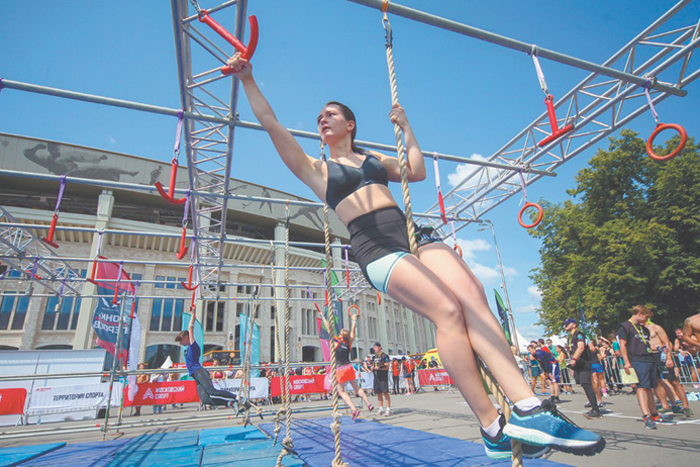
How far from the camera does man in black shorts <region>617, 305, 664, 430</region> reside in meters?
5.02

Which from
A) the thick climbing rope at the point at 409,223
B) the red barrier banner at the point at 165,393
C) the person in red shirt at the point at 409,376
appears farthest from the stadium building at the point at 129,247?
the thick climbing rope at the point at 409,223

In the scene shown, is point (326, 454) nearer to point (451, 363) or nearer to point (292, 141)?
→ point (451, 363)

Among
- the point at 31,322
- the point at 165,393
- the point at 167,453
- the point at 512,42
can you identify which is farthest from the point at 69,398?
the point at 31,322

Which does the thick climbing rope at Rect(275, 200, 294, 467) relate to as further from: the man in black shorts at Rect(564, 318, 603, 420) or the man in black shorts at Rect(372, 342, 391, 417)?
the man in black shorts at Rect(564, 318, 603, 420)

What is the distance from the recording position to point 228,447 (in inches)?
175

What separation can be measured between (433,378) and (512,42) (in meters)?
14.8

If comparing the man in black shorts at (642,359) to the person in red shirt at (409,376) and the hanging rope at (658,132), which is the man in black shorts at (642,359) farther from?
the person in red shirt at (409,376)

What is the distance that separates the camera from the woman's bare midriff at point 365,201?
1.77 m

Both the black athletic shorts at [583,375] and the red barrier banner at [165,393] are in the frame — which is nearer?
the black athletic shorts at [583,375]

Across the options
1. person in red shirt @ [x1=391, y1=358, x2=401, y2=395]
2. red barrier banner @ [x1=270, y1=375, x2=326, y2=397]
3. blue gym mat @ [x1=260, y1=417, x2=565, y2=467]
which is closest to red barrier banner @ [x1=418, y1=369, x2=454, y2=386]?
person in red shirt @ [x1=391, y1=358, x2=401, y2=395]

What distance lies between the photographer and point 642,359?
17.1 ft

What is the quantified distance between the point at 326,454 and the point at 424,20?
4.85 metres

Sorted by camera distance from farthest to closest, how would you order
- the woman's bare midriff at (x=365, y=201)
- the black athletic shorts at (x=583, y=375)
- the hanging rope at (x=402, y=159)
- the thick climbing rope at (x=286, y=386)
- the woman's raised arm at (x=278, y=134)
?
the black athletic shorts at (x=583, y=375)
the thick climbing rope at (x=286, y=386)
the woman's raised arm at (x=278, y=134)
the woman's bare midriff at (x=365, y=201)
the hanging rope at (x=402, y=159)

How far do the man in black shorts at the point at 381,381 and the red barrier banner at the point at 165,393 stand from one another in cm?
487
